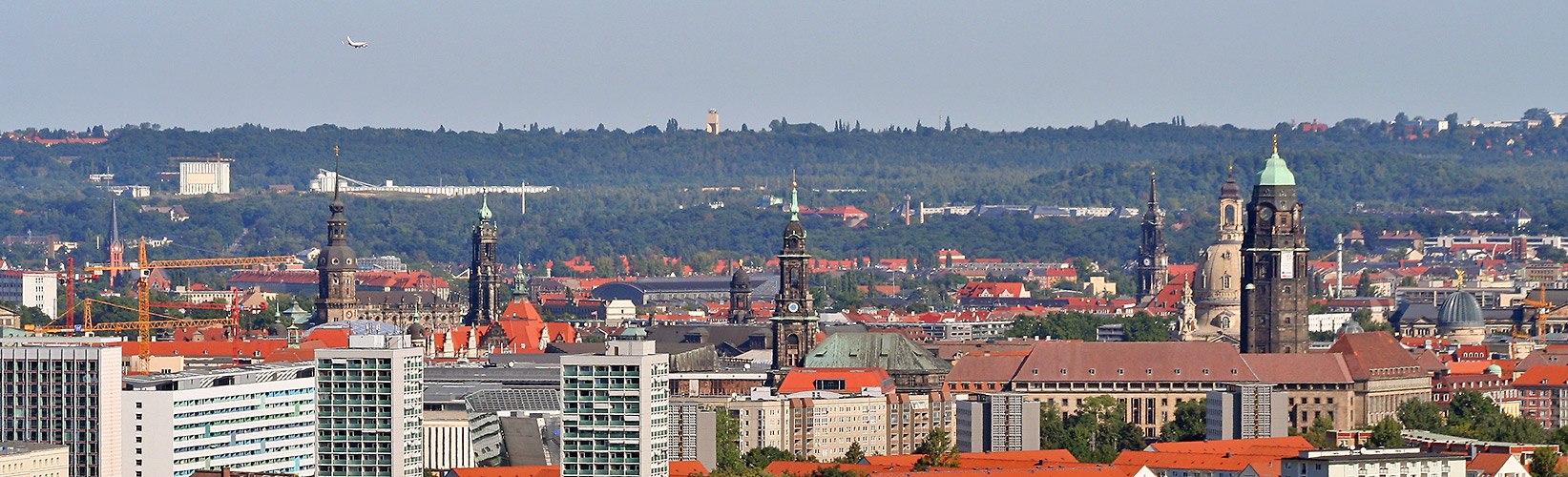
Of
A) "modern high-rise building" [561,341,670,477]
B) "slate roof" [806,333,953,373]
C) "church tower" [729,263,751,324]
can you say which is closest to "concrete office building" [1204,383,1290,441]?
"slate roof" [806,333,953,373]

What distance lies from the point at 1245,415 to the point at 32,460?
41961mm

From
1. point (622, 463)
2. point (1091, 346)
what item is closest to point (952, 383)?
point (1091, 346)

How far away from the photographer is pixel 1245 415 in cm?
11406

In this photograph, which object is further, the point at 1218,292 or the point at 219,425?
the point at 1218,292

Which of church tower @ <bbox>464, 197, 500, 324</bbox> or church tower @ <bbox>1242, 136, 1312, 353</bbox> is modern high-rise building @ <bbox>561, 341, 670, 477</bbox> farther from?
church tower @ <bbox>464, 197, 500, 324</bbox>

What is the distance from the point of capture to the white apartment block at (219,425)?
89.0 metres

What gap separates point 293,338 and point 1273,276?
1434 inches

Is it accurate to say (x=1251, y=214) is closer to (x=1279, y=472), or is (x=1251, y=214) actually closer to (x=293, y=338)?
(x=293, y=338)

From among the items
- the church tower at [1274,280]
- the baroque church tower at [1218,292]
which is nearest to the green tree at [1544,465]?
the church tower at [1274,280]

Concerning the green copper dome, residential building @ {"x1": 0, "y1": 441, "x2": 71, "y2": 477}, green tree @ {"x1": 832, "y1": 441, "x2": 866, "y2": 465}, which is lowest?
green tree @ {"x1": 832, "y1": 441, "x2": 866, "y2": 465}

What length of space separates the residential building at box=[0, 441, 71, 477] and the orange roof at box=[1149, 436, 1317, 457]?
28.7m

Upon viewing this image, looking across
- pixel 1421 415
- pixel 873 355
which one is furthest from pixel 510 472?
pixel 873 355

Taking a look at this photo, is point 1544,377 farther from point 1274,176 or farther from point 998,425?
point 998,425

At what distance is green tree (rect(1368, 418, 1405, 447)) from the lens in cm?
10200
